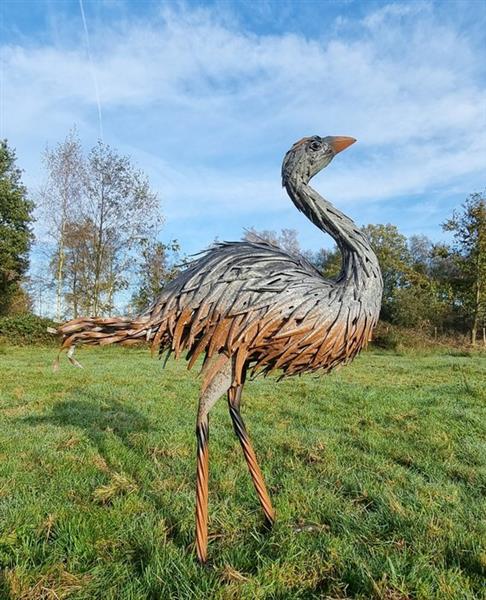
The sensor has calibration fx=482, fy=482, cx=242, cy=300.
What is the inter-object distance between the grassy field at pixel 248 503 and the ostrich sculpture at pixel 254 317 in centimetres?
45

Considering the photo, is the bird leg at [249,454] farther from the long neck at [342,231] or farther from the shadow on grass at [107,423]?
the long neck at [342,231]

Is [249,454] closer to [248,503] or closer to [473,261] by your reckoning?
[248,503]

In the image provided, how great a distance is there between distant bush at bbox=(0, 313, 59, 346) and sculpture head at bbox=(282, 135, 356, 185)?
871 inches

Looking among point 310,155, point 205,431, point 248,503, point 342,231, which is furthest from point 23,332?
point 342,231

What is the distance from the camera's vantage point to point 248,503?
12.5 feet

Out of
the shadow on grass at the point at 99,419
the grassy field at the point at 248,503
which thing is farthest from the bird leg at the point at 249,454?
the shadow on grass at the point at 99,419

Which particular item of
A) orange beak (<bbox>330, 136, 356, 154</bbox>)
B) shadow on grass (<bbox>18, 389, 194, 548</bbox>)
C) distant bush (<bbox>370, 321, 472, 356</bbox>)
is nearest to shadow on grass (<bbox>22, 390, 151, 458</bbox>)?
shadow on grass (<bbox>18, 389, 194, 548</bbox>)

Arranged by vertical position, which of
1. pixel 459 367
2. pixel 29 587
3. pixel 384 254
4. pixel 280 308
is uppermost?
pixel 384 254

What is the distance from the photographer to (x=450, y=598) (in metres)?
2.54

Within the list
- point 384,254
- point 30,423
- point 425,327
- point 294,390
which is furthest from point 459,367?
point 384,254

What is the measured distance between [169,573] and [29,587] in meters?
0.76

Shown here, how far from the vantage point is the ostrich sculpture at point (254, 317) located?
2.81 meters

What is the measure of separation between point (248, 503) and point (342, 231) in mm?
2256

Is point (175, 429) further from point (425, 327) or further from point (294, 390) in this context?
point (425, 327)
